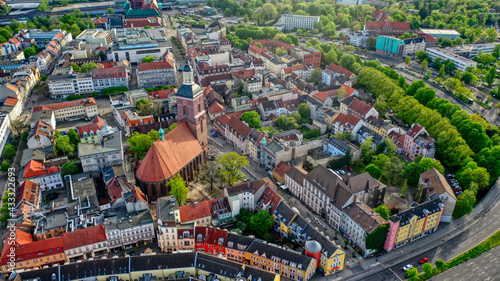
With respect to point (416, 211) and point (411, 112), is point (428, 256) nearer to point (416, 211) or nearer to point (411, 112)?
point (416, 211)

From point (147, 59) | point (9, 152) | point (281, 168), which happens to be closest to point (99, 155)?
point (9, 152)

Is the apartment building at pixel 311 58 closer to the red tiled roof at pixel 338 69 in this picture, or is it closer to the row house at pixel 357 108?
the red tiled roof at pixel 338 69

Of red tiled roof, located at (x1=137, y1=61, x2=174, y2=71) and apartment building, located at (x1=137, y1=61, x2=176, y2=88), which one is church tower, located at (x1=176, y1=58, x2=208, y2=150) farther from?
red tiled roof, located at (x1=137, y1=61, x2=174, y2=71)

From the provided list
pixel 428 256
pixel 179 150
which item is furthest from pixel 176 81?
pixel 428 256

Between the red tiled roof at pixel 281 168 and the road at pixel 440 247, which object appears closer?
the road at pixel 440 247

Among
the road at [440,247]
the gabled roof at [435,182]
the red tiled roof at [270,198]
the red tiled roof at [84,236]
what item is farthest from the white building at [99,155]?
the gabled roof at [435,182]
